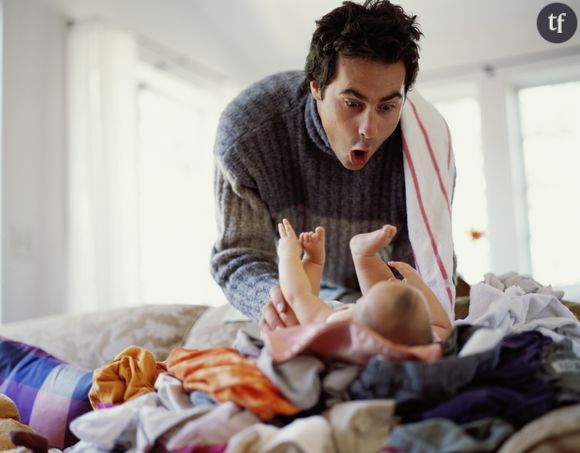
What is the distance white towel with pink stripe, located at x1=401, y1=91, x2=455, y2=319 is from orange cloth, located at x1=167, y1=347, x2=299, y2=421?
1.97 feet

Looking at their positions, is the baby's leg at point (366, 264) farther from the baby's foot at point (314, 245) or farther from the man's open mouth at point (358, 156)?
the man's open mouth at point (358, 156)

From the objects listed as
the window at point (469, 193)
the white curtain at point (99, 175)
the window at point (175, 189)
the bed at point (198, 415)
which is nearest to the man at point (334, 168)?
the bed at point (198, 415)

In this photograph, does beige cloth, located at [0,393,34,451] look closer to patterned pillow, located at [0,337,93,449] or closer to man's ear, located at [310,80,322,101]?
patterned pillow, located at [0,337,93,449]

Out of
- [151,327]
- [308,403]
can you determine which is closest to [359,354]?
[308,403]

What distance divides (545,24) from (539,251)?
2.02m

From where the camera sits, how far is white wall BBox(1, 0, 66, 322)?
311cm

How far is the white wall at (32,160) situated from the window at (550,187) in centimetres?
243

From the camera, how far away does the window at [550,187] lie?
3.39 m

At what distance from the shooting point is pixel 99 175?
3.45 metres

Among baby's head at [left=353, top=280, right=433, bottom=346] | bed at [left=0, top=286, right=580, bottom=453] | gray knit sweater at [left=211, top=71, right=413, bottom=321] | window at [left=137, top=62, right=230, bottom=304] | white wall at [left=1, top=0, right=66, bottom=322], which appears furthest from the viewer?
window at [left=137, top=62, right=230, bottom=304]

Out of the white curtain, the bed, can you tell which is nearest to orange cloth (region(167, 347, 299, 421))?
the bed

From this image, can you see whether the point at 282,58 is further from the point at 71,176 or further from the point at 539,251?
the point at 539,251

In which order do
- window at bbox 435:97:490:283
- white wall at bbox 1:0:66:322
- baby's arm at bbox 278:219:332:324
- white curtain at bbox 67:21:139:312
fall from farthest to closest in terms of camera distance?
window at bbox 435:97:490:283 → white curtain at bbox 67:21:139:312 → white wall at bbox 1:0:66:322 → baby's arm at bbox 278:219:332:324

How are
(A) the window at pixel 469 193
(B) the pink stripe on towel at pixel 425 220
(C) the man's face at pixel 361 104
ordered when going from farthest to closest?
(A) the window at pixel 469 193 < (B) the pink stripe on towel at pixel 425 220 < (C) the man's face at pixel 361 104
